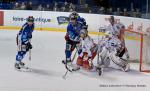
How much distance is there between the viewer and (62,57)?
7922 mm

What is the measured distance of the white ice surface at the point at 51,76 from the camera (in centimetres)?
636

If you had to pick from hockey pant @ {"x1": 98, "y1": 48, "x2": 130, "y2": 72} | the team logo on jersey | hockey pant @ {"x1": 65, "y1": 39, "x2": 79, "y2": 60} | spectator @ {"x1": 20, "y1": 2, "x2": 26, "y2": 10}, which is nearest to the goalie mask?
hockey pant @ {"x1": 65, "y1": 39, "x2": 79, "y2": 60}

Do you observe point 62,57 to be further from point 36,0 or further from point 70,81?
point 36,0

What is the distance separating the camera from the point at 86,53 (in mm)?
7457

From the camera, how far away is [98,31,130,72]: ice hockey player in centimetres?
751

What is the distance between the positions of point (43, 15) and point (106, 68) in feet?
12.5

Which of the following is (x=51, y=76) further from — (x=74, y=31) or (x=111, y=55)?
(x=111, y=55)

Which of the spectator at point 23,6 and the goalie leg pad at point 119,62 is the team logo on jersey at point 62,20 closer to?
the spectator at point 23,6

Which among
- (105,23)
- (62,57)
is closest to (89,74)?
(62,57)

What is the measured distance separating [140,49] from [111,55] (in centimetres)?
49

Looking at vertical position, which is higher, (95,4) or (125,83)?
(95,4)

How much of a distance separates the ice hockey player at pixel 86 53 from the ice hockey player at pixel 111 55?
13 cm

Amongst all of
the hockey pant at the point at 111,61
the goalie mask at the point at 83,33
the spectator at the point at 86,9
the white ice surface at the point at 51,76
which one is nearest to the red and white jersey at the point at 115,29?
the hockey pant at the point at 111,61

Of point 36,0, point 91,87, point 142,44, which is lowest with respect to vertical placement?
point 91,87
